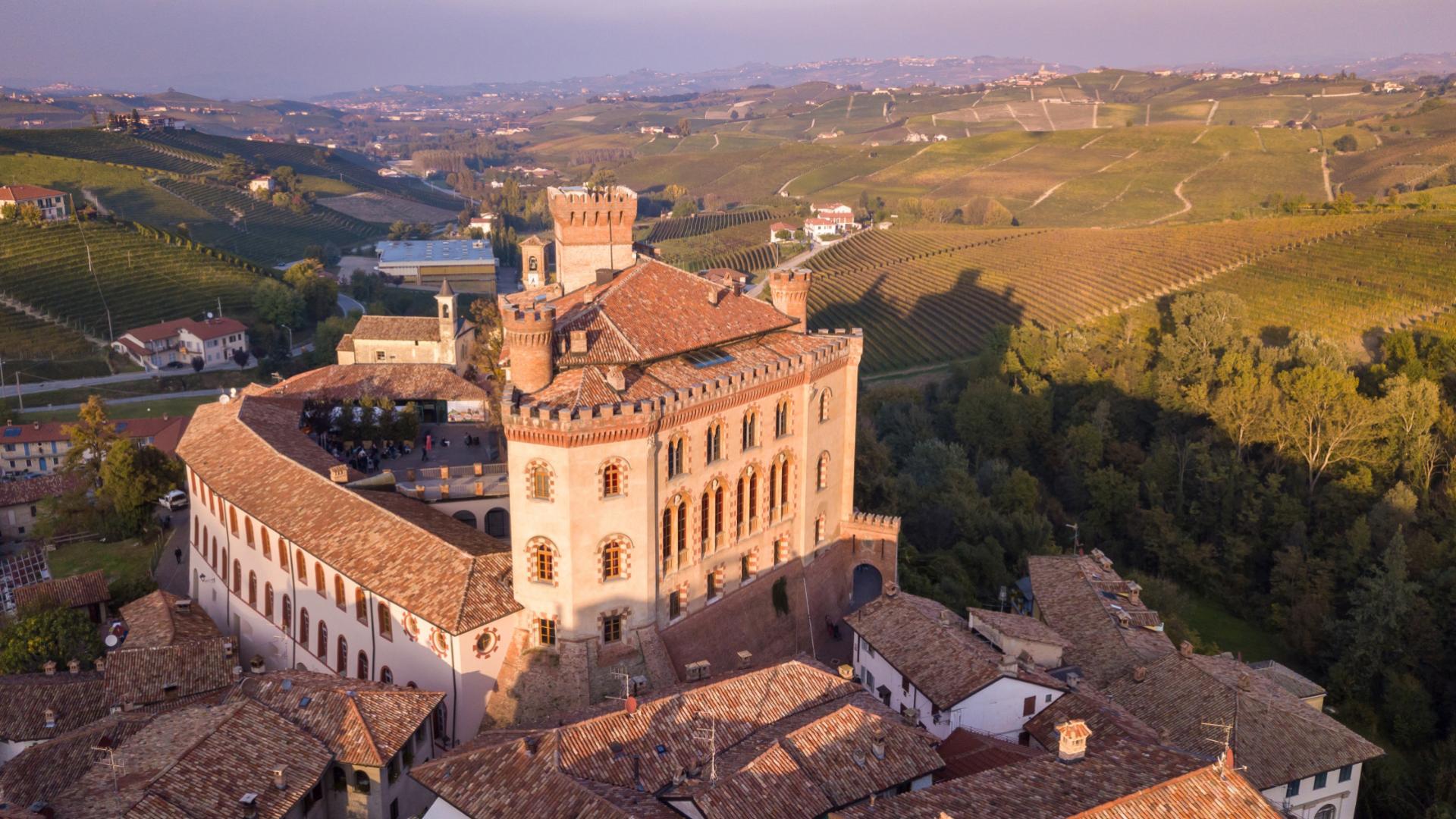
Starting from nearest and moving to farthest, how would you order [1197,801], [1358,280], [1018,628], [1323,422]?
[1197,801]
[1018,628]
[1323,422]
[1358,280]

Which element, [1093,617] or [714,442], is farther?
[1093,617]

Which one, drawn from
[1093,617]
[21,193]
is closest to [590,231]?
[1093,617]

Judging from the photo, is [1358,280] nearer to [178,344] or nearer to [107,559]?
[107,559]

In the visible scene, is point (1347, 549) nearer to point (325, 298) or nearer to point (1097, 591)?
point (1097, 591)

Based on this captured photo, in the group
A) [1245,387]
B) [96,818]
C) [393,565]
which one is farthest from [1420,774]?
[96,818]

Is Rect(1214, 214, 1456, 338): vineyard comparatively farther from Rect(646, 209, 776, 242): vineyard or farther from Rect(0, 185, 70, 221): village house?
Rect(0, 185, 70, 221): village house

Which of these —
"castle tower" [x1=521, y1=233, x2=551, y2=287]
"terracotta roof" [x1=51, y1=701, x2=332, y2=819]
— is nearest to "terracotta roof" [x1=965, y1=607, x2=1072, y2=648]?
"terracotta roof" [x1=51, y1=701, x2=332, y2=819]
